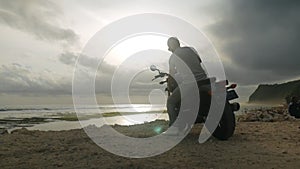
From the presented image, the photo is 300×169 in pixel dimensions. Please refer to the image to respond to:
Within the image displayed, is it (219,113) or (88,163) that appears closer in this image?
(88,163)

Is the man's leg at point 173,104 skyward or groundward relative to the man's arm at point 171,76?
groundward

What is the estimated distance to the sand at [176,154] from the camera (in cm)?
542

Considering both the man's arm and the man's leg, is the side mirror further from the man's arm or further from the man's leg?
the man's leg

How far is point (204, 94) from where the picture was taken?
791cm

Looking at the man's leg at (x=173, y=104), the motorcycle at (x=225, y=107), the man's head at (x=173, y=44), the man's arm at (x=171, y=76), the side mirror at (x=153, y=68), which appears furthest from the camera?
the side mirror at (x=153, y=68)

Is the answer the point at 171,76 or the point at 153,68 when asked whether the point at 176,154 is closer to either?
the point at 171,76

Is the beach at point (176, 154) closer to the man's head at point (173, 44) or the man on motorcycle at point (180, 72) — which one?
the man on motorcycle at point (180, 72)

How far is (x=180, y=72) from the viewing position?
27.2 ft

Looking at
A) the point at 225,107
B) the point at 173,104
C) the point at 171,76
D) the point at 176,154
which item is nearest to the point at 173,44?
the point at 171,76

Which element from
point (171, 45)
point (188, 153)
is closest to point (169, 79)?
point (171, 45)

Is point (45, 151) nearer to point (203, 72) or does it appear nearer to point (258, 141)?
point (203, 72)

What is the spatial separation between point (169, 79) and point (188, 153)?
2.95 meters

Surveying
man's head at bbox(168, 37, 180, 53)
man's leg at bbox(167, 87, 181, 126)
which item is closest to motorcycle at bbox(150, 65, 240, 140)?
man's leg at bbox(167, 87, 181, 126)

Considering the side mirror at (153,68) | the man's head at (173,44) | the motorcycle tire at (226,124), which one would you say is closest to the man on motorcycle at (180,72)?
the man's head at (173,44)
